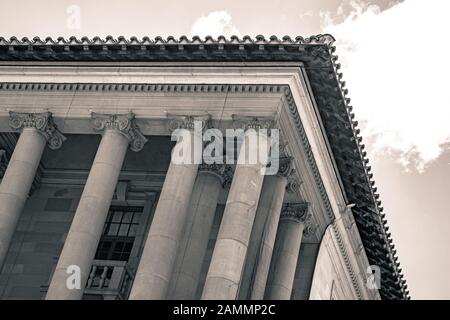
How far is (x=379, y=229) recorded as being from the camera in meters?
47.2

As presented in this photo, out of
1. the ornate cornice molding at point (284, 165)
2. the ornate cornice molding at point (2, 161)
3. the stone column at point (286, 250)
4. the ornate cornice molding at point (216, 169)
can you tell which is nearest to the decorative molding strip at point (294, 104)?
the ornate cornice molding at point (284, 165)

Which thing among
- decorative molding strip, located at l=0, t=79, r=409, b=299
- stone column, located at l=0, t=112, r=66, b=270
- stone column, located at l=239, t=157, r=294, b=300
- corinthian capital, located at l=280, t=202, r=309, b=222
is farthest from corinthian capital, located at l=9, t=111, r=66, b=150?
corinthian capital, located at l=280, t=202, r=309, b=222

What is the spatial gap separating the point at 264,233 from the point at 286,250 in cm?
380

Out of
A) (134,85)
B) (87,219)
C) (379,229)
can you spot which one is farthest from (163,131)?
(379,229)

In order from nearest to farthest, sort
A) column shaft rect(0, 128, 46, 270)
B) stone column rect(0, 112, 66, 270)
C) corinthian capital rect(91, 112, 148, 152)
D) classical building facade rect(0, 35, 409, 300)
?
classical building facade rect(0, 35, 409, 300) < column shaft rect(0, 128, 46, 270) < stone column rect(0, 112, 66, 270) < corinthian capital rect(91, 112, 148, 152)

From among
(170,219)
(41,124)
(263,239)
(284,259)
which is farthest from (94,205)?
(284,259)

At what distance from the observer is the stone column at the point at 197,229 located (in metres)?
37.0

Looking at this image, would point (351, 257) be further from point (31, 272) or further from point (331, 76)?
point (31, 272)

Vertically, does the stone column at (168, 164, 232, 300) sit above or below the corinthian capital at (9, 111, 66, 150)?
below

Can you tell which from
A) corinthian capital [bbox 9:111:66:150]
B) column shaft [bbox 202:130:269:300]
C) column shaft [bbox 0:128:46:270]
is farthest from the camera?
corinthian capital [bbox 9:111:66:150]

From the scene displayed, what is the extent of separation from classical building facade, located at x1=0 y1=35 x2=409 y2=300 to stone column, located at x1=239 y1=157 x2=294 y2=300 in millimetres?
60

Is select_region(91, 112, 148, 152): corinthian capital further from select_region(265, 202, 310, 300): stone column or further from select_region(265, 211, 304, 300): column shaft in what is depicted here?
select_region(265, 211, 304, 300): column shaft

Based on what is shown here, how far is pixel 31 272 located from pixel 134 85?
10109mm

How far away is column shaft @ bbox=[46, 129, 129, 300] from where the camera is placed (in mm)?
35500
